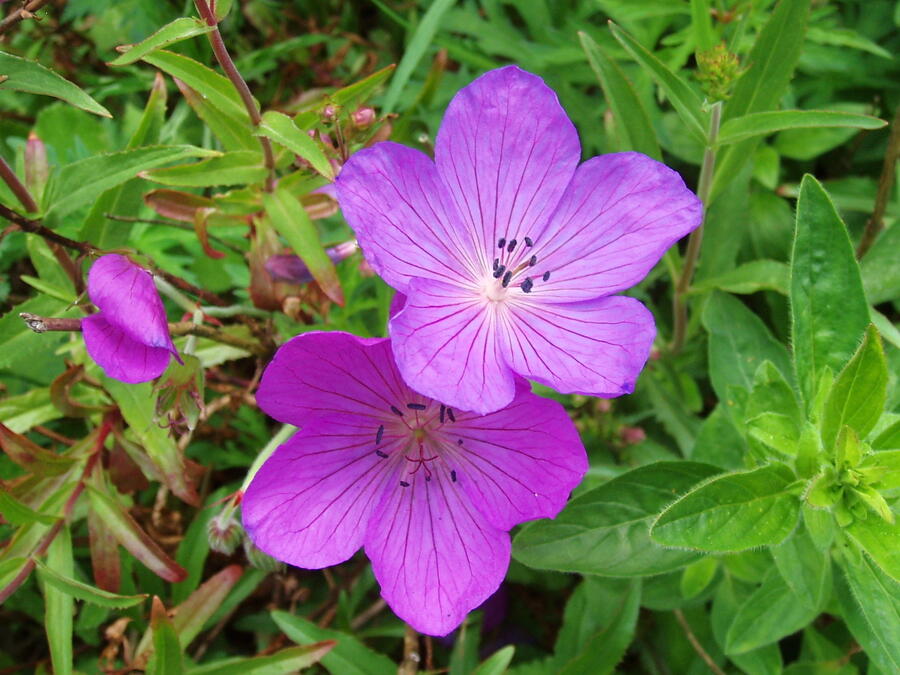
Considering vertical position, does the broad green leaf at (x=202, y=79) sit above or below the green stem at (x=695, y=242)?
above

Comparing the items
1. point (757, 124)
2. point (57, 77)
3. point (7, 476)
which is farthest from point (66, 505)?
point (757, 124)

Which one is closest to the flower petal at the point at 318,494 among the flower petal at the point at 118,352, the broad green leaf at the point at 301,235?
the flower petal at the point at 118,352

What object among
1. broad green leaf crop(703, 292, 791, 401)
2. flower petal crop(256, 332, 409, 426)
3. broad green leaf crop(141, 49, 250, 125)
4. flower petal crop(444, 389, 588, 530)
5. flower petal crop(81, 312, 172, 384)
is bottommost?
broad green leaf crop(703, 292, 791, 401)

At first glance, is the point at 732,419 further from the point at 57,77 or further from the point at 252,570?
the point at 57,77

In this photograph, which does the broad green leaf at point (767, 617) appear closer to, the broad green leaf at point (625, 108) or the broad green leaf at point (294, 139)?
the broad green leaf at point (625, 108)

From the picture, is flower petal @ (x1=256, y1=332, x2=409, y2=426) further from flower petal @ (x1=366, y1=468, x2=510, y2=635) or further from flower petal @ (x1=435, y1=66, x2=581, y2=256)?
flower petal @ (x1=435, y1=66, x2=581, y2=256)

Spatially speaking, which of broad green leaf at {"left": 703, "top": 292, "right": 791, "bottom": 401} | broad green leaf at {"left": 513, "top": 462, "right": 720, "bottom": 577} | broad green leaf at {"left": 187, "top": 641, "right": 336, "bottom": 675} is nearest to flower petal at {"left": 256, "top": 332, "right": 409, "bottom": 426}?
broad green leaf at {"left": 513, "top": 462, "right": 720, "bottom": 577}

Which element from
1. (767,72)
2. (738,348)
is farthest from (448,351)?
(767,72)
